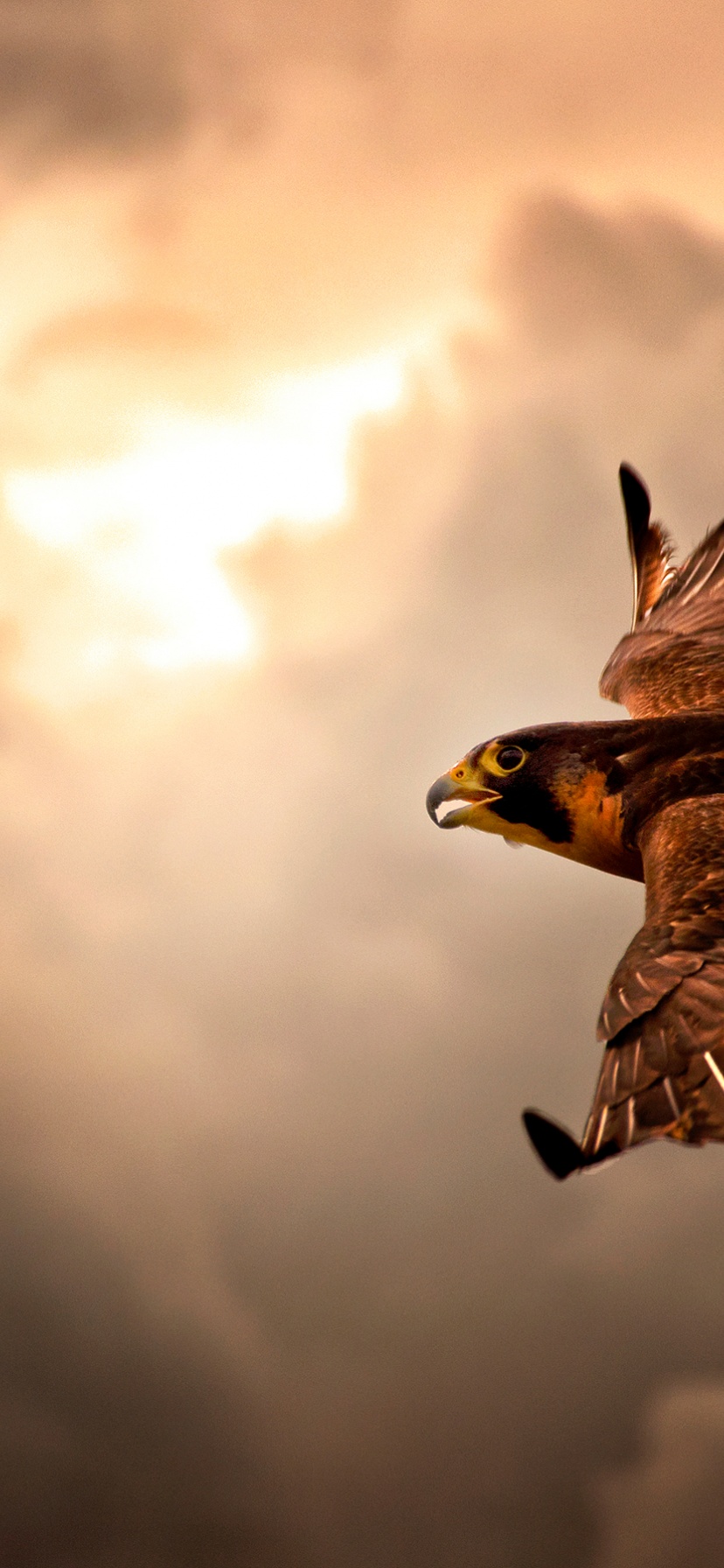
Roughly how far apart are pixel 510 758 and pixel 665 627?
3954 millimetres

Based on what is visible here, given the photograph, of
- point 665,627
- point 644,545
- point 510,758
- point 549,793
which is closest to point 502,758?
point 510,758

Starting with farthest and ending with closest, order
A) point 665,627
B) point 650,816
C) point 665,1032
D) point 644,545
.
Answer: point 644,545 → point 665,627 → point 650,816 → point 665,1032

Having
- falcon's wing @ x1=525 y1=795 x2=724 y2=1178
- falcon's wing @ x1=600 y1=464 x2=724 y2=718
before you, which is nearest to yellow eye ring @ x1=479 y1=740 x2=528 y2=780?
falcon's wing @ x1=600 y1=464 x2=724 y2=718

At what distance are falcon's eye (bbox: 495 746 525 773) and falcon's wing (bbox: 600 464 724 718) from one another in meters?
2.15

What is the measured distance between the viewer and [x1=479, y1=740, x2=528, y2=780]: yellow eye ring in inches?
475

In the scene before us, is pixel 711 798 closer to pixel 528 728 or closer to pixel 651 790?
pixel 651 790

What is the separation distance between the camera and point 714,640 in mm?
14188

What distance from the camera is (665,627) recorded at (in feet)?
49.2

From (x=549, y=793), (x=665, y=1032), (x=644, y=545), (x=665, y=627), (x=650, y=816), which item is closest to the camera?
(x=665, y=1032)

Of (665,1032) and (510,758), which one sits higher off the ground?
(510,758)

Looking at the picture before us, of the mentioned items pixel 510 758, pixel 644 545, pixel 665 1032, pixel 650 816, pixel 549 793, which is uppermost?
pixel 644 545

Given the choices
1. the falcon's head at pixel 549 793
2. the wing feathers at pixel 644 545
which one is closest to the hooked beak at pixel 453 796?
the falcon's head at pixel 549 793

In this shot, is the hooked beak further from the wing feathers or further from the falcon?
the wing feathers

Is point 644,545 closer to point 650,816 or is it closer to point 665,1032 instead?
point 650,816
